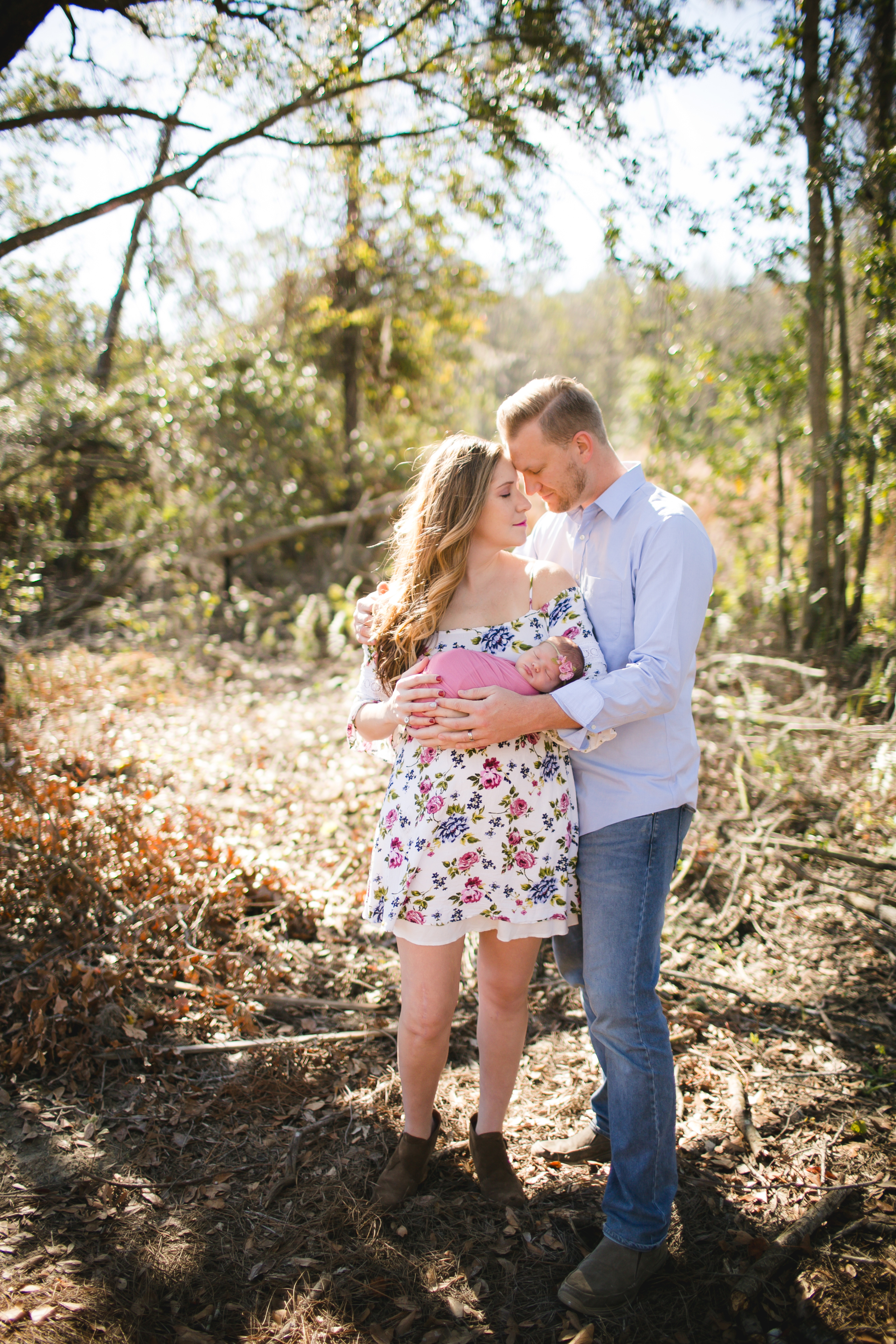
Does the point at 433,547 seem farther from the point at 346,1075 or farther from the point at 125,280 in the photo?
the point at 125,280

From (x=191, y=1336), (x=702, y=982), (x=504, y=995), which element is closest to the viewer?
(x=191, y=1336)

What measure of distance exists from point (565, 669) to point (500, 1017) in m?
1.06

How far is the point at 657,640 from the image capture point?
2.11 metres

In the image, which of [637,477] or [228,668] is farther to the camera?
[228,668]

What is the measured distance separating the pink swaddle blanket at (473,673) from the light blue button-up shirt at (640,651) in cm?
14

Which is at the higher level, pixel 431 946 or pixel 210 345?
pixel 210 345

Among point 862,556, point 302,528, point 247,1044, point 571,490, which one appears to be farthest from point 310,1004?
point 302,528

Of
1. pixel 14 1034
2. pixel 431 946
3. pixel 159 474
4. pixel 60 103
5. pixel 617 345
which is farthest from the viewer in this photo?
pixel 617 345

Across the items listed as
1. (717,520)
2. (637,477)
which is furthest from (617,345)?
(637,477)

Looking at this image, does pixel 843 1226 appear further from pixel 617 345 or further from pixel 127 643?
pixel 617 345

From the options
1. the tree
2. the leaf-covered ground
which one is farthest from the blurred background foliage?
the leaf-covered ground

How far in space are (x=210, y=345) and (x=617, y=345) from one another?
12356mm

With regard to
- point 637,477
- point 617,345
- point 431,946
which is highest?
point 617,345

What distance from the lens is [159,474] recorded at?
9.41 m
